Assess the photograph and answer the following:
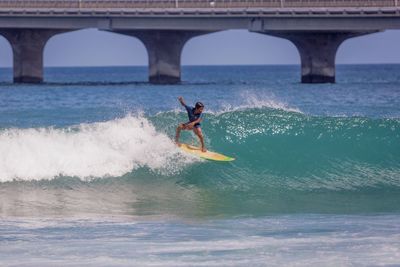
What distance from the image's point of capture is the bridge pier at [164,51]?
96.4 m

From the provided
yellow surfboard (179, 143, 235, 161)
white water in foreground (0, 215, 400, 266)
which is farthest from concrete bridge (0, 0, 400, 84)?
white water in foreground (0, 215, 400, 266)

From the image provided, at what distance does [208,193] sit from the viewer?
24625 millimetres

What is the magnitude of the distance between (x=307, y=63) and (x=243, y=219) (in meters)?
79.3

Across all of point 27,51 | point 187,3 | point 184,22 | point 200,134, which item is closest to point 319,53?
point 187,3

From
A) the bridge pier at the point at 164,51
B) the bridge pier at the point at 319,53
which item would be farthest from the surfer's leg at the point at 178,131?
the bridge pier at the point at 319,53

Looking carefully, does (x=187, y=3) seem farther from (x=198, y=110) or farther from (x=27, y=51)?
(x=198, y=110)

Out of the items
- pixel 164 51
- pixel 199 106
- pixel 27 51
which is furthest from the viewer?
pixel 27 51

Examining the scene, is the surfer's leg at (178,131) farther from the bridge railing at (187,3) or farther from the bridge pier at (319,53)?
the bridge pier at (319,53)

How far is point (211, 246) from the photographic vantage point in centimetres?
1633

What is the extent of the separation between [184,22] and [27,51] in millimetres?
18856

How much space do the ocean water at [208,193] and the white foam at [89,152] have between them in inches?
1.5

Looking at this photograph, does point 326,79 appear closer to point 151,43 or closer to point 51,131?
point 151,43

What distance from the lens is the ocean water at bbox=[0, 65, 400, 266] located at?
16.0m

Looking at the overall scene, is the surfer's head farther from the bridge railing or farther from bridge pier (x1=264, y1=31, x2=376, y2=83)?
bridge pier (x1=264, y1=31, x2=376, y2=83)
